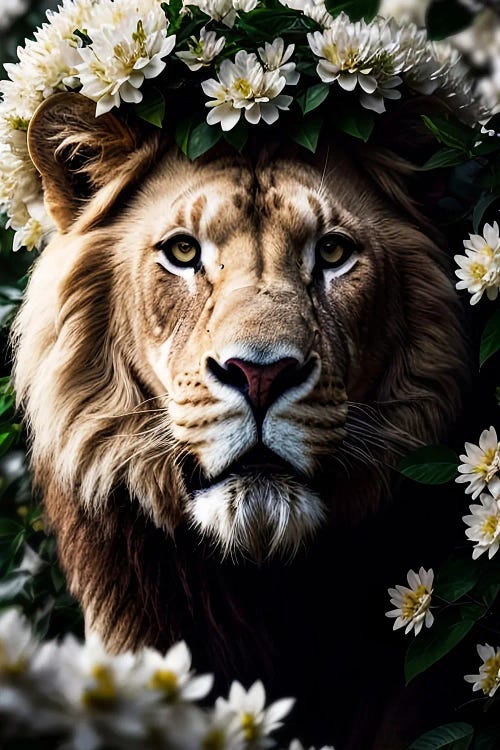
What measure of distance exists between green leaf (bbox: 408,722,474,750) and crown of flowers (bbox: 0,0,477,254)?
0.94m

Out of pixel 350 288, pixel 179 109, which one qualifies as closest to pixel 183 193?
pixel 179 109

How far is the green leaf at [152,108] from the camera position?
1794mm

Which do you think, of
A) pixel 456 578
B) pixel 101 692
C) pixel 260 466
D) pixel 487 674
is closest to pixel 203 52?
pixel 260 466

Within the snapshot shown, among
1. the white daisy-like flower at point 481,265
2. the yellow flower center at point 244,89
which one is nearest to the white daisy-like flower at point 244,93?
the yellow flower center at point 244,89

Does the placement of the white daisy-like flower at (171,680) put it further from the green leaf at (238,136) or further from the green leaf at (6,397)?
the green leaf at (6,397)

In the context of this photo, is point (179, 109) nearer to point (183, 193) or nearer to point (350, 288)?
point (183, 193)

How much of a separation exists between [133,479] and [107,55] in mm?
675

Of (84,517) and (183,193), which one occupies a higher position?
(183,193)

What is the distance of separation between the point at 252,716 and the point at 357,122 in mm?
1156

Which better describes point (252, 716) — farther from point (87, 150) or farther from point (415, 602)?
point (87, 150)

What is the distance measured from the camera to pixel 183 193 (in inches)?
71.3

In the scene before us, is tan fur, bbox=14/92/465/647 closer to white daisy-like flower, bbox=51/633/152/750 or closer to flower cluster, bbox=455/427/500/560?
flower cluster, bbox=455/427/500/560

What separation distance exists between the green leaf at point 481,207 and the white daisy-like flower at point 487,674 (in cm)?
66

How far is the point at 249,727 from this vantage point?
0.87 meters
